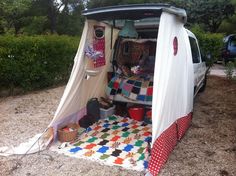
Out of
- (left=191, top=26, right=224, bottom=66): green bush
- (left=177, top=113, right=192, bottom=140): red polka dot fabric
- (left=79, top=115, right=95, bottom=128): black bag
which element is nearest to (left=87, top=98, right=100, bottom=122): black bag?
(left=79, top=115, right=95, bottom=128): black bag

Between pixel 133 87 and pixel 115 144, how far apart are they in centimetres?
165

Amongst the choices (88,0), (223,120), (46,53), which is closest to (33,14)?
(88,0)

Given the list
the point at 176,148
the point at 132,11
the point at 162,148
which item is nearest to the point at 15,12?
the point at 132,11

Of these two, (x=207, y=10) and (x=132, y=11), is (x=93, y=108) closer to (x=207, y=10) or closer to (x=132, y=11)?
(x=132, y=11)

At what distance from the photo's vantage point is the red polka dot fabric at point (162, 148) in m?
3.47

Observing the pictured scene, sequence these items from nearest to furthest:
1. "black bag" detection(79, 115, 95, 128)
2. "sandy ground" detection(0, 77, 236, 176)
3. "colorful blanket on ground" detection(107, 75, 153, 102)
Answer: "sandy ground" detection(0, 77, 236, 176)
"black bag" detection(79, 115, 95, 128)
"colorful blanket on ground" detection(107, 75, 153, 102)

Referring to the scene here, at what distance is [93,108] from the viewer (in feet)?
17.6

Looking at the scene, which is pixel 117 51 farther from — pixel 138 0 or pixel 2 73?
pixel 138 0

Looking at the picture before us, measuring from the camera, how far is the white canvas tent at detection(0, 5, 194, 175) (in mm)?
3713

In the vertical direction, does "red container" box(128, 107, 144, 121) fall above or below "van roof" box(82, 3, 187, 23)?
below

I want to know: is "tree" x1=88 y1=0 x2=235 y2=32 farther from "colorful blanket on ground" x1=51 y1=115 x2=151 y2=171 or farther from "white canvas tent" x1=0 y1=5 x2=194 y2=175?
"colorful blanket on ground" x1=51 y1=115 x2=151 y2=171

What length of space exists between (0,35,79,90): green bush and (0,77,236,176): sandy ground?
1.91 feet

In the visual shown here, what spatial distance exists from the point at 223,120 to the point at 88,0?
16.2 meters

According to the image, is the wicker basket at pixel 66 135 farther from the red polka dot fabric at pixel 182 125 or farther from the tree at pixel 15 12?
the tree at pixel 15 12
